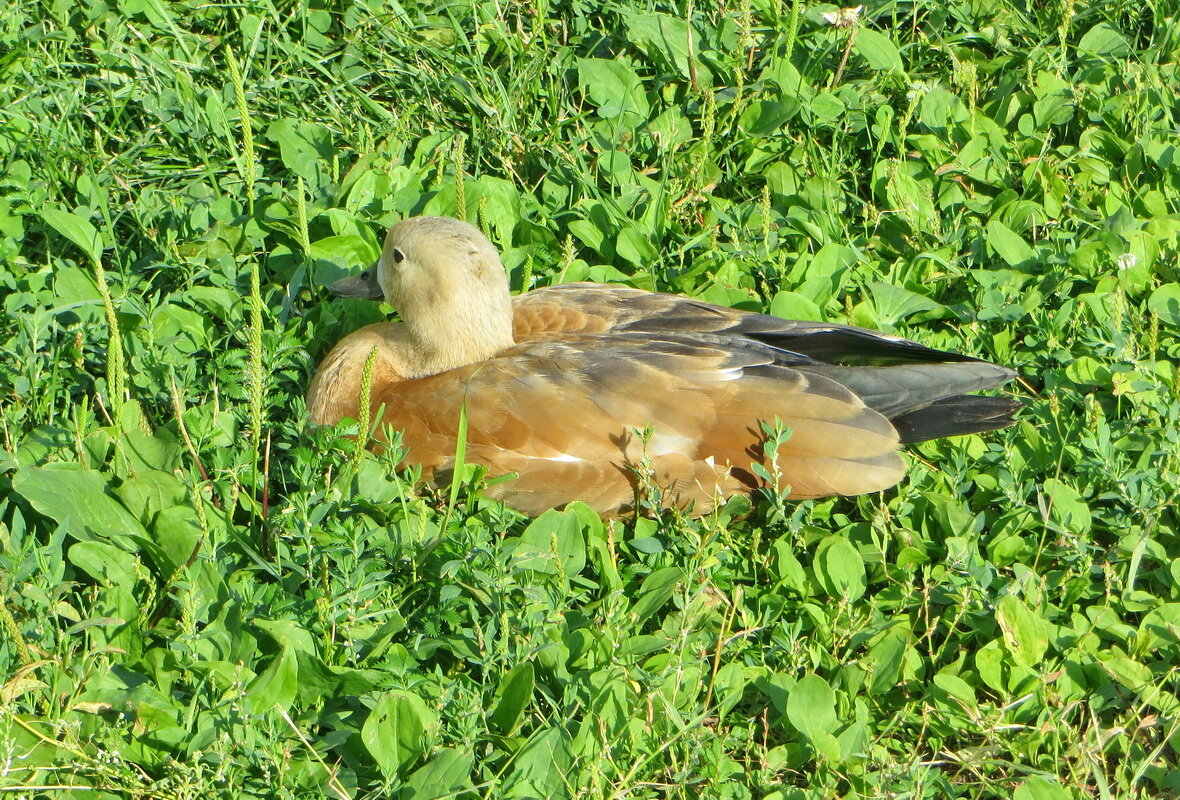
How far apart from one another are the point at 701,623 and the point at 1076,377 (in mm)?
1618

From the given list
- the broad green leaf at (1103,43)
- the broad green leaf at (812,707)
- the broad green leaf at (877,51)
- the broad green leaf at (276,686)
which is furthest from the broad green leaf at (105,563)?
the broad green leaf at (1103,43)

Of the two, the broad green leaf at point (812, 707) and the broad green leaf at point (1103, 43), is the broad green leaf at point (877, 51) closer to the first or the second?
the broad green leaf at point (1103, 43)

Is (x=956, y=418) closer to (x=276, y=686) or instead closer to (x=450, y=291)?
(x=450, y=291)

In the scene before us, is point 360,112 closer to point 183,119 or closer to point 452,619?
point 183,119

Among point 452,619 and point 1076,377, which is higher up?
point 1076,377

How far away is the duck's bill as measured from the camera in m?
4.24

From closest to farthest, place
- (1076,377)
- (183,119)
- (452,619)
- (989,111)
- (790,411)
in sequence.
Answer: (452,619) → (790,411) → (1076,377) → (183,119) → (989,111)

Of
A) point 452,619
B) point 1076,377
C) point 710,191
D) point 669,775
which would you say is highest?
point 710,191

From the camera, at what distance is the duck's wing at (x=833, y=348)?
387cm

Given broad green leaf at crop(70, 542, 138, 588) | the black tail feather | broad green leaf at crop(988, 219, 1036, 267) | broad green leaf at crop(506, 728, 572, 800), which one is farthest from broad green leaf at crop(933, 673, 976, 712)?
broad green leaf at crop(70, 542, 138, 588)

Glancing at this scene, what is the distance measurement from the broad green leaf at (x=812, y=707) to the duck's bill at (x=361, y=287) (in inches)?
77.4

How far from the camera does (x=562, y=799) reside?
2.88 metres

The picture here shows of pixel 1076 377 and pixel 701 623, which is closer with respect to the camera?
pixel 701 623

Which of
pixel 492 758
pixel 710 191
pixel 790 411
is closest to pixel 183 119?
pixel 710 191
